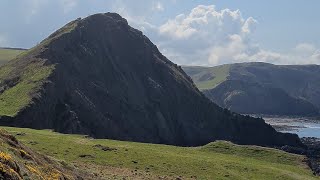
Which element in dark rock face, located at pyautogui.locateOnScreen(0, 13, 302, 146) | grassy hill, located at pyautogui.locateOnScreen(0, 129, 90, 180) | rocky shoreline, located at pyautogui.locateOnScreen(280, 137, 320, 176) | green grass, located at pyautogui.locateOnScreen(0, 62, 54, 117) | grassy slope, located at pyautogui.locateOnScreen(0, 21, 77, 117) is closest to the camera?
grassy hill, located at pyautogui.locateOnScreen(0, 129, 90, 180)

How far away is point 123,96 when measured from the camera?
149500mm

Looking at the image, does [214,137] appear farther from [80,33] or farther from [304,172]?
[304,172]

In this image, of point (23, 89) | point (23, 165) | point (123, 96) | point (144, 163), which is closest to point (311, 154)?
point (123, 96)

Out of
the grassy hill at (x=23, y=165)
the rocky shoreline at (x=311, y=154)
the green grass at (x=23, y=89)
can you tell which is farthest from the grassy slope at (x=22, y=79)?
the grassy hill at (x=23, y=165)

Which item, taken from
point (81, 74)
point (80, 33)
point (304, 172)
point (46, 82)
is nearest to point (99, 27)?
point (80, 33)

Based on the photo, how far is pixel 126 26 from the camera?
17688 centimetres

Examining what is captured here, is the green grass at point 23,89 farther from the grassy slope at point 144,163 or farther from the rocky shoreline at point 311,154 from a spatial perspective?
the rocky shoreline at point 311,154

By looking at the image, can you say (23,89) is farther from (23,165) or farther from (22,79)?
(23,165)

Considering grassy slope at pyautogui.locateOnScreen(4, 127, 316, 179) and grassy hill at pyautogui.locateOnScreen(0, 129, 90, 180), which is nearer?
grassy hill at pyautogui.locateOnScreen(0, 129, 90, 180)

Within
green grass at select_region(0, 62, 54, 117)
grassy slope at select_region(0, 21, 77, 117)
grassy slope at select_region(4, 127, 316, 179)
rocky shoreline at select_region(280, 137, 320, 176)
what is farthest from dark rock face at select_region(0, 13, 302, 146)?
grassy slope at select_region(4, 127, 316, 179)

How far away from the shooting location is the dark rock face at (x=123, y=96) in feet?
417

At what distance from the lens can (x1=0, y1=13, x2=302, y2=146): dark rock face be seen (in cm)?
12712

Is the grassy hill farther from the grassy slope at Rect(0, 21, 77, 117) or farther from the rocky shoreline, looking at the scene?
the grassy slope at Rect(0, 21, 77, 117)

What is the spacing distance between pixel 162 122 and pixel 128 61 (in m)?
28.7
